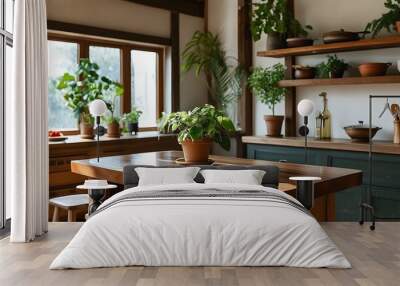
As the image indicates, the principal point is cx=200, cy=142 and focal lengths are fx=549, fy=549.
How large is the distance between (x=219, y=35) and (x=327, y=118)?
6.82ft

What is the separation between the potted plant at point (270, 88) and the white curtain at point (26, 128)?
3.25 m

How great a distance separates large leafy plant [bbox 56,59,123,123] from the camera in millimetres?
6137

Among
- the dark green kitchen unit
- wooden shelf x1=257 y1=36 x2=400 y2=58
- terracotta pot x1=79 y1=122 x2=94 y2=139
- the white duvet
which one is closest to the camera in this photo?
the white duvet

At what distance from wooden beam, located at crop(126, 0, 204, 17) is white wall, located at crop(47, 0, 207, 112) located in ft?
0.24

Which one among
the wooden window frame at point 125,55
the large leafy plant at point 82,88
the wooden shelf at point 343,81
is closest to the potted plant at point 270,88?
the wooden shelf at point 343,81

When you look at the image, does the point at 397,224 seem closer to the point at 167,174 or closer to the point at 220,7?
the point at 167,174

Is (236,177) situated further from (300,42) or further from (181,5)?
(181,5)

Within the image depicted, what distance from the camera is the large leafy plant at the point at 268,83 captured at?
22.0ft

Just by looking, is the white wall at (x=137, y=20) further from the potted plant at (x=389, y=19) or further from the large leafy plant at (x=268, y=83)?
the potted plant at (x=389, y=19)

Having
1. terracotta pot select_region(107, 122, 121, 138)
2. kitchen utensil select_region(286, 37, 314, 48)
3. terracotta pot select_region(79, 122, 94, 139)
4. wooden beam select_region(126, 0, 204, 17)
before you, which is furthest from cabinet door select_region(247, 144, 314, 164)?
wooden beam select_region(126, 0, 204, 17)

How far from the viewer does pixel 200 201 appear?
3375 mm

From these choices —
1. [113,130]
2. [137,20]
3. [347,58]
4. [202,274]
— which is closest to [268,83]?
[347,58]

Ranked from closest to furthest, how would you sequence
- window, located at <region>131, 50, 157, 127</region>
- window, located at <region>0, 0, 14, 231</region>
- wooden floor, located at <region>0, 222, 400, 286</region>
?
wooden floor, located at <region>0, 222, 400, 286</region> → window, located at <region>0, 0, 14, 231</region> → window, located at <region>131, 50, 157, 127</region>

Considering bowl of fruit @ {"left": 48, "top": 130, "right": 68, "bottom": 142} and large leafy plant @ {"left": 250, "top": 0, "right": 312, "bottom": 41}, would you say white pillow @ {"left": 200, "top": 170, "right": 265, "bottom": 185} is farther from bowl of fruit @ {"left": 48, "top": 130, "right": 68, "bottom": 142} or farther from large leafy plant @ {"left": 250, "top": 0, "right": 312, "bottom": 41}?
large leafy plant @ {"left": 250, "top": 0, "right": 312, "bottom": 41}
